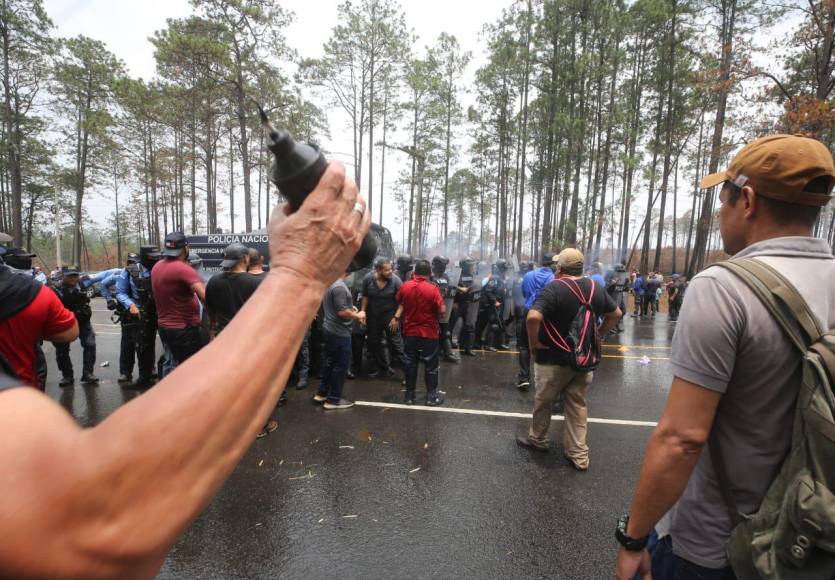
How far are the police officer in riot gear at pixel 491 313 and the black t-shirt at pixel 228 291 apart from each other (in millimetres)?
5449

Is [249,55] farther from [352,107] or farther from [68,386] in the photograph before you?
[68,386]

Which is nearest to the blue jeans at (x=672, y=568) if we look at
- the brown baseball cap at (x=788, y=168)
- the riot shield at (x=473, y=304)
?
the brown baseball cap at (x=788, y=168)

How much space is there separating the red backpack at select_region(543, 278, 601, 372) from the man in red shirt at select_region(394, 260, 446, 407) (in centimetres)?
185

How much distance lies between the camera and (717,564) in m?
1.31

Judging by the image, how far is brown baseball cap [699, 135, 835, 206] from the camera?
1.26 metres

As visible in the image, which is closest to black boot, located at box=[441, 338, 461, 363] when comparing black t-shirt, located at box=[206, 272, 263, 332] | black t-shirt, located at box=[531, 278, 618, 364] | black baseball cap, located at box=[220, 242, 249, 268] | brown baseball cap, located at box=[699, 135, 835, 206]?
black t-shirt, located at box=[531, 278, 618, 364]

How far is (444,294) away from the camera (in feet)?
29.3

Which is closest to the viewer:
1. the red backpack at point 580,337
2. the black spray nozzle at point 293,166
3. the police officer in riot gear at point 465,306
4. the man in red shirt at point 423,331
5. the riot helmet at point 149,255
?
the black spray nozzle at point 293,166

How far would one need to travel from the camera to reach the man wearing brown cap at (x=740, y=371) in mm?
1222

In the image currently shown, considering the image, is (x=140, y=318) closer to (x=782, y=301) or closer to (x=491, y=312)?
(x=491, y=312)

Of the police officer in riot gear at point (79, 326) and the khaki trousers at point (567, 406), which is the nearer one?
the khaki trousers at point (567, 406)

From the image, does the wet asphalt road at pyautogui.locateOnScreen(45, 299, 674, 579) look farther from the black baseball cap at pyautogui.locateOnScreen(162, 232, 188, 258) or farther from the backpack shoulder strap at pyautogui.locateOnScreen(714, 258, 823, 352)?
the black baseball cap at pyautogui.locateOnScreen(162, 232, 188, 258)

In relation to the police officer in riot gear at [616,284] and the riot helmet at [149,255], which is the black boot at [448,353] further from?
the police officer in riot gear at [616,284]

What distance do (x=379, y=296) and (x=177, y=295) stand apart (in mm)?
3073
